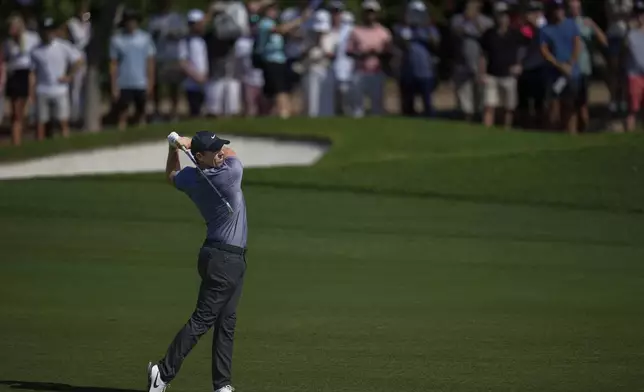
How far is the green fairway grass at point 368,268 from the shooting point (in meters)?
11.0

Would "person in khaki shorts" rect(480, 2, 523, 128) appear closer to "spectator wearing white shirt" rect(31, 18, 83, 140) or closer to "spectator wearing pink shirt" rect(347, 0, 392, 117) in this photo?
"spectator wearing pink shirt" rect(347, 0, 392, 117)

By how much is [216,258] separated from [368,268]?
18.2 feet

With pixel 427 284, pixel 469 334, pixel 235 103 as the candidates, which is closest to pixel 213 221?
pixel 469 334

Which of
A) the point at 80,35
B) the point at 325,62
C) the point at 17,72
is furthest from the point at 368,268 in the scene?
the point at 80,35

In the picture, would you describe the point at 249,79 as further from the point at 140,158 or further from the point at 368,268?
the point at 368,268

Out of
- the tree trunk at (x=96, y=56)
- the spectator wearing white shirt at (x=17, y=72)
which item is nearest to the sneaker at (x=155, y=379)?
the spectator wearing white shirt at (x=17, y=72)

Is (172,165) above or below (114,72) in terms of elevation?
above

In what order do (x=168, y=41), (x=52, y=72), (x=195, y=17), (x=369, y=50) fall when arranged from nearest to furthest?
(x=52, y=72), (x=369, y=50), (x=195, y=17), (x=168, y=41)

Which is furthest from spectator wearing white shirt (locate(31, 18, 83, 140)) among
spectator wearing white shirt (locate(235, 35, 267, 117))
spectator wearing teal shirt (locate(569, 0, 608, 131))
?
spectator wearing teal shirt (locate(569, 0, 608, 131))

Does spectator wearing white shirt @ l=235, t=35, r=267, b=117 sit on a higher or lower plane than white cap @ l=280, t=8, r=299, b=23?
lower

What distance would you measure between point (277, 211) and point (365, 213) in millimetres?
1028

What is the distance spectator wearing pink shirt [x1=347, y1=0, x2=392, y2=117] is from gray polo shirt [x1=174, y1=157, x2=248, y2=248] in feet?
52.4

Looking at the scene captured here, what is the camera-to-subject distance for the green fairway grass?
1101cm

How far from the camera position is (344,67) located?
1037 inches
